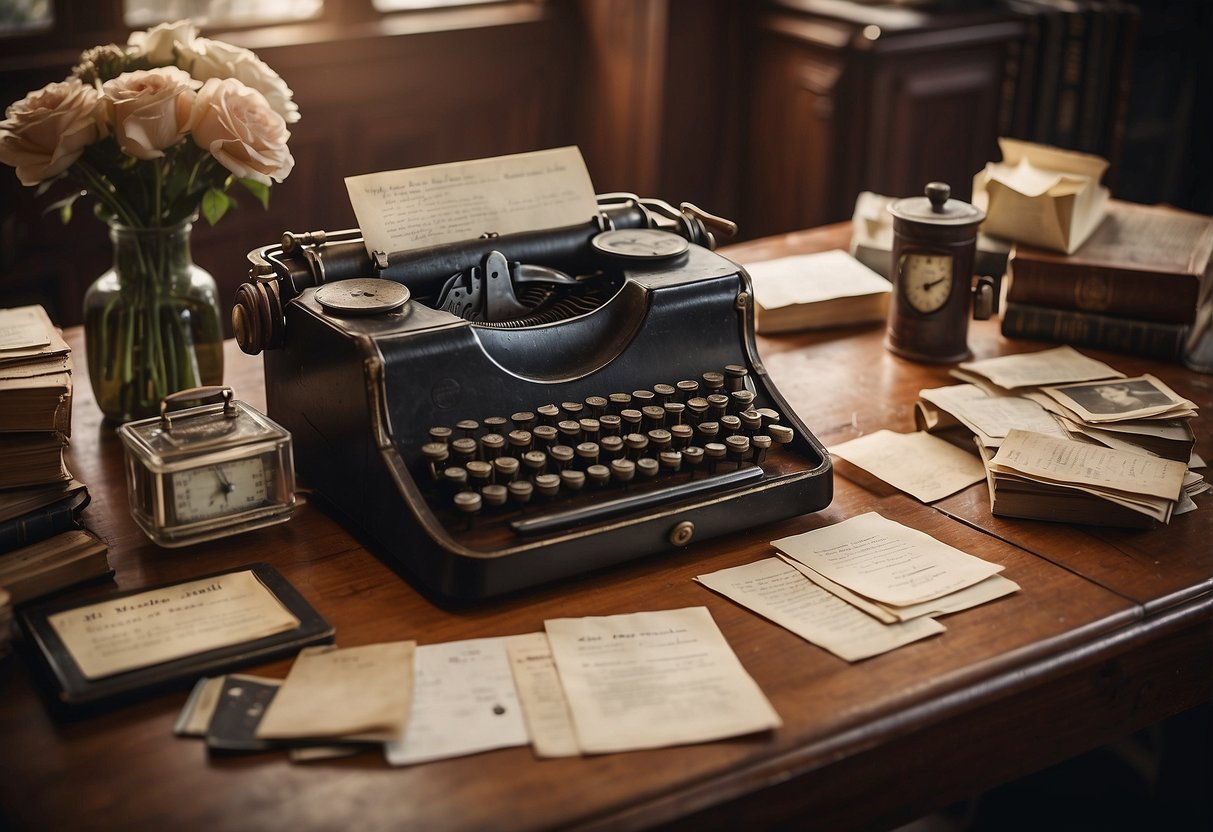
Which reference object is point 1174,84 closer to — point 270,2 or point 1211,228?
point 1211,228

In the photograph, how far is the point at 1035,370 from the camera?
6.78ft

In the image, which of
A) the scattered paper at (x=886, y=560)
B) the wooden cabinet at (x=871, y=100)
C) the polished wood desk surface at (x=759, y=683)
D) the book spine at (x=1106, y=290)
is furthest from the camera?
the wooden cabinet at (x=871, y=100)

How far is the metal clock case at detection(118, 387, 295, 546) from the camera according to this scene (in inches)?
57.7

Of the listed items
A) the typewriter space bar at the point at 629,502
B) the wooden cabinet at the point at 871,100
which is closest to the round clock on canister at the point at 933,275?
the typewriter space bar at the point at 629,502

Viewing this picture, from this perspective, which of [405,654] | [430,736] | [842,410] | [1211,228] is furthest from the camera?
[1211,228]

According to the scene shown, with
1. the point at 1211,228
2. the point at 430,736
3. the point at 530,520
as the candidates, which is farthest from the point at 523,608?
the point at 1211,228

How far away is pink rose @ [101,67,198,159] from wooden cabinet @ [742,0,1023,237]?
8.32 feet

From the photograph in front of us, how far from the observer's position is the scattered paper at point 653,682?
1197 mm

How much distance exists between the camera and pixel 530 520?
144 cm

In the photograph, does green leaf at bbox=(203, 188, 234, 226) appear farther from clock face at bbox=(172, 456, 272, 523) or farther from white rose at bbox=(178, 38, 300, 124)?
clock face at bbox=(172, 456, 272, 523)

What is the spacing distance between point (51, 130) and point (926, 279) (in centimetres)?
138

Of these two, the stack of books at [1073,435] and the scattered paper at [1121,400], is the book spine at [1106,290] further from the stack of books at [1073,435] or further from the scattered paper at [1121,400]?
the scattered paper at [1121,400]

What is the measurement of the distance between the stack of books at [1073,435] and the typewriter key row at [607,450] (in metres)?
0.33

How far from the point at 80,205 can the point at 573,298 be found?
2.15 meters
